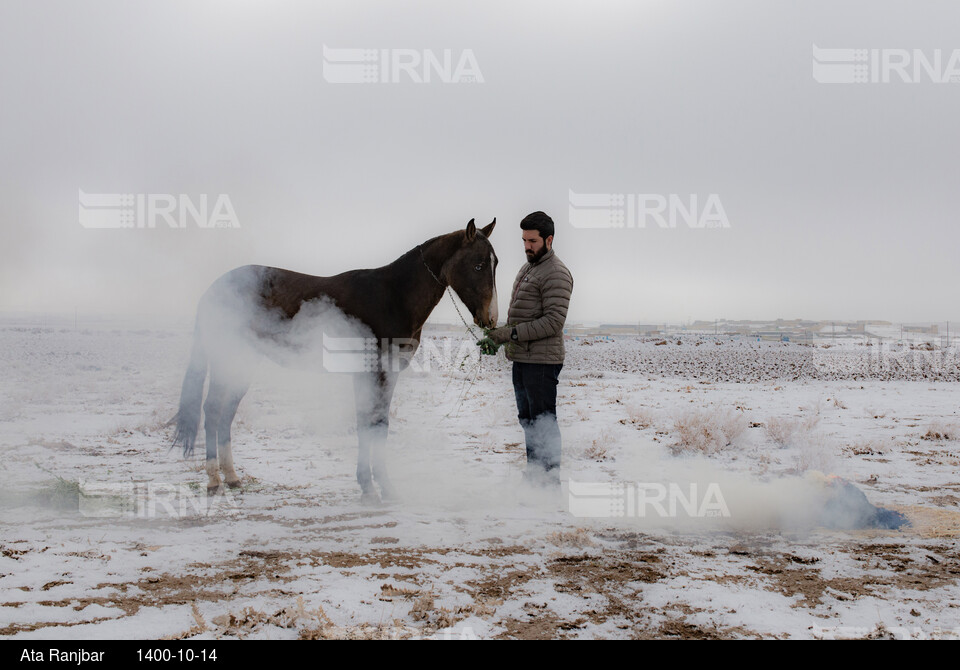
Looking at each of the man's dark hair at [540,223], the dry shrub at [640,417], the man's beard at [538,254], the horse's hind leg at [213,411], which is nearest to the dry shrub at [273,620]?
the horse's hind leg at [213,411]

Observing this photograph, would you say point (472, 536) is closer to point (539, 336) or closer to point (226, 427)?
point (539, 336)

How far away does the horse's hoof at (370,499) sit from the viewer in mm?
5289

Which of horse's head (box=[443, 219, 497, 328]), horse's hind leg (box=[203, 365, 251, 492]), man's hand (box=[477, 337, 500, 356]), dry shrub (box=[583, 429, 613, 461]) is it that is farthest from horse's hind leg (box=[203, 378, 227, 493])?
dry shrub (box=[583, 429, 613, 461])

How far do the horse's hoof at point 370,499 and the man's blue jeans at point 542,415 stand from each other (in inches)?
59.3

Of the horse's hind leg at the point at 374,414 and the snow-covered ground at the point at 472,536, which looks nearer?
the snow-covered ground at the point at 472,536

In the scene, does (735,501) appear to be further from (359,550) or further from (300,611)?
(300,611)

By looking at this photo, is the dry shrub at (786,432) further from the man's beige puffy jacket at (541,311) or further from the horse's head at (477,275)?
the horse's head at (477,275)

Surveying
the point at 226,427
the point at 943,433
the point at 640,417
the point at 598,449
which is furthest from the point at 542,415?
the point at 943,433

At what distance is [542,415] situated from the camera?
5484 mm

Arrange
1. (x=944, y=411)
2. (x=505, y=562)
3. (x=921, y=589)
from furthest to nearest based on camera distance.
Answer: (x=944, y=411), (x=505, y=562), (x=921, y=589)

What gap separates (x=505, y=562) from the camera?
3.80m

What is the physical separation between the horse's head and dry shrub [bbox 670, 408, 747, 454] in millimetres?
3944
